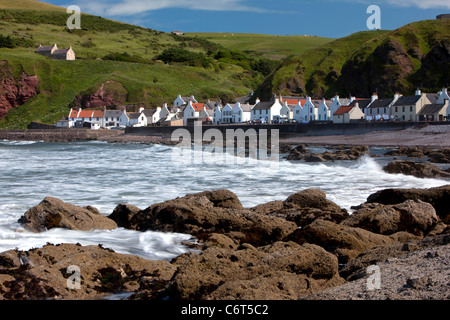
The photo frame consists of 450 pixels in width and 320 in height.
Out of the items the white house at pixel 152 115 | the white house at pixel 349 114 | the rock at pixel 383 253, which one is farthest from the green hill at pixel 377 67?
the rock at pixel 383 253

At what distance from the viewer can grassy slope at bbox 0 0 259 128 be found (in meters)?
112

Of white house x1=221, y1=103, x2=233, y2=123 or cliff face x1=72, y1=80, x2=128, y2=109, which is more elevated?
cliff face x1=72, y1=80, x2=128, y2=109

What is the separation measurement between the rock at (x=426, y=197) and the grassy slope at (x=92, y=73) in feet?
322

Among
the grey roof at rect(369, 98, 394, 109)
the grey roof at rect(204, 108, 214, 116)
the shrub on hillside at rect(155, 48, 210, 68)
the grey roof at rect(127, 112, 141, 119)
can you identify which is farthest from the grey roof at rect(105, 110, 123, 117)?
the grey roof at rect(369, 98, 394, 109)

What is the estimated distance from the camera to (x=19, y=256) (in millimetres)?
7844

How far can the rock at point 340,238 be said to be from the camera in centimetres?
901

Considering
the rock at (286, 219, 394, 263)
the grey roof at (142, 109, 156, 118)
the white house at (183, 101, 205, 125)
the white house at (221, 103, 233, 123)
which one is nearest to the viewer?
the rock at (286, 219, 394, 263)

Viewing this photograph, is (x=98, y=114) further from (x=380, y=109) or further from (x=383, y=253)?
(x=383, y=253)

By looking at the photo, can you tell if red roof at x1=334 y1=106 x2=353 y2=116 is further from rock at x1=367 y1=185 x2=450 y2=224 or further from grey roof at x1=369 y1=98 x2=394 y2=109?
rock at x1=367 y1=185 x2=450 y2=224

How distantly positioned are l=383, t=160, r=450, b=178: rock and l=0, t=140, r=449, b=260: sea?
23.2 inches

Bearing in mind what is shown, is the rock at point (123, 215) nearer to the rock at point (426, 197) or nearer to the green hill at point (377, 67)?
the rock at point (426, 197)

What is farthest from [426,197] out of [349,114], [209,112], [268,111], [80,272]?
[209,112]
